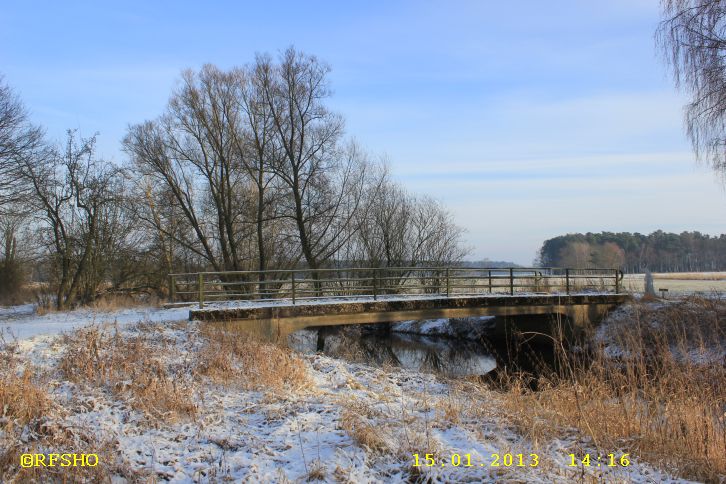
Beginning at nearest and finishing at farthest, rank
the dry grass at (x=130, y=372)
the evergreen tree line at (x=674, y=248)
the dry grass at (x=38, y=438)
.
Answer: the dry grass at (x=38, y=438) → the dry grass at (x=130, y=372) → the evergreen tree line at (x=674, y=248)

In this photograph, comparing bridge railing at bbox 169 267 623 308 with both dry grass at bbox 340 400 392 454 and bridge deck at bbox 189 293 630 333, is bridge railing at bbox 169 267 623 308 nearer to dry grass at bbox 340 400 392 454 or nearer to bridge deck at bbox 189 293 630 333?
bridge deck at bbox 189 293 630 333

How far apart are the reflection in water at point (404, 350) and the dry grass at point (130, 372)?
6010mm

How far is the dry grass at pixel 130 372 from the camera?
249 inches

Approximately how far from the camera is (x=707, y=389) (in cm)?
620

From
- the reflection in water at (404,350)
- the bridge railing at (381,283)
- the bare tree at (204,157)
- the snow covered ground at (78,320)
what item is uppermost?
the bare tree at (204,157)

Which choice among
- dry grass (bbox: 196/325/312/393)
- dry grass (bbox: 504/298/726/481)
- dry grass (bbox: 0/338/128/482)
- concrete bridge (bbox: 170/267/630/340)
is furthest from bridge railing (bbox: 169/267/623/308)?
dry grass (bbox: 504/298/726/481)

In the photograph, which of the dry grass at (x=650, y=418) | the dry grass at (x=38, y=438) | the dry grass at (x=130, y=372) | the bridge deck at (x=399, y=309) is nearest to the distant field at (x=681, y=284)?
the bridge deck at (x=399, y=309)

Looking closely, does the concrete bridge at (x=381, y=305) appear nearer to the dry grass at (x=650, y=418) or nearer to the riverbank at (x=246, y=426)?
the dry grass at (x=650, y=418)

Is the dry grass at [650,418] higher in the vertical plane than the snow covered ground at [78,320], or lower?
lower

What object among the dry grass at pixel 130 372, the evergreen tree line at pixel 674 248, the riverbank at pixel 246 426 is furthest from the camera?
the evergreen tree line at pixel 674 248

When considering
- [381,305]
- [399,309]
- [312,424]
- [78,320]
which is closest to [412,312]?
[399,309]

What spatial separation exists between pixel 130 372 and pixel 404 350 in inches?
568

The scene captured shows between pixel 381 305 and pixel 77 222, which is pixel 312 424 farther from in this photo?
pixel 77 222

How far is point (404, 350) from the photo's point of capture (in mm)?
20906
